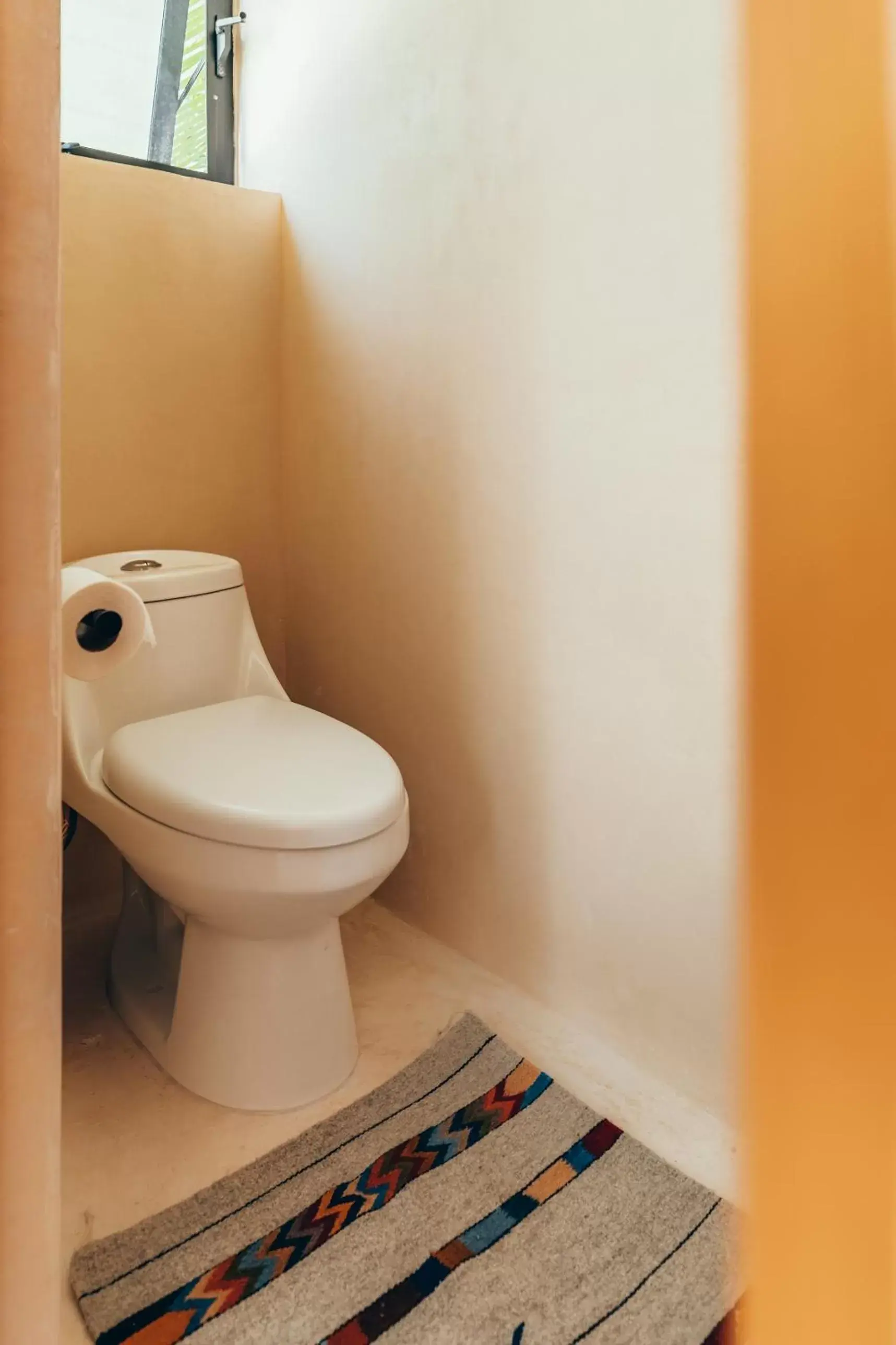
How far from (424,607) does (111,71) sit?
1199 millimetres

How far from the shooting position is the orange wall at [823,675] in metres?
0.33

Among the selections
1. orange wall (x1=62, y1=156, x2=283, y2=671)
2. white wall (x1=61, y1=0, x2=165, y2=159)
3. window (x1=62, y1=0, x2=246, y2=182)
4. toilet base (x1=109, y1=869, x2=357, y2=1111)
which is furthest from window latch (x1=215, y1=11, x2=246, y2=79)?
toilet base (x1=109, y1=869, x2=357, y2=1111)

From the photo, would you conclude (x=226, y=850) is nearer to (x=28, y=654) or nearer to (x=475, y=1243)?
(x=475, y=1243)

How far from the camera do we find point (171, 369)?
161cm

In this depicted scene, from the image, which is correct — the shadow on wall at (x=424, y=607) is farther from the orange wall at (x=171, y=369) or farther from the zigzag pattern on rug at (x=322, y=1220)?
the zigzag pattern on rug at (x=322, y=1220)

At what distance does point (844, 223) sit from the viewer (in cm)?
33

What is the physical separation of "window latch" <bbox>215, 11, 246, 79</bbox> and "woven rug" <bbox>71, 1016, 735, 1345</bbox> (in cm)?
192

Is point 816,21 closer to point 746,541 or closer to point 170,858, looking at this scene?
point 746,541

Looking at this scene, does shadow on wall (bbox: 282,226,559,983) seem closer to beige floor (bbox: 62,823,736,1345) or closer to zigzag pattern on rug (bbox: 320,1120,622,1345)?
beige floor (bbox: 62,823,736,1345)

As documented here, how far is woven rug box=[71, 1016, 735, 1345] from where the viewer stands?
35.1 inches

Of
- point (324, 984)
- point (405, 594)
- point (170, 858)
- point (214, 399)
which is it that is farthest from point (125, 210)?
point (324, 984)

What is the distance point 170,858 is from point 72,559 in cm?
65

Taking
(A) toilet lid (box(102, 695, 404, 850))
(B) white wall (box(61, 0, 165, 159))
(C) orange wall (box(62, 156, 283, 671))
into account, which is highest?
(B) white wall (box(61, 0, 165, 159))

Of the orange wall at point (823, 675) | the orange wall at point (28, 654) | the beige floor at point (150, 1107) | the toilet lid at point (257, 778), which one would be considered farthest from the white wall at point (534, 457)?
the orange wall at point (28, 654)
